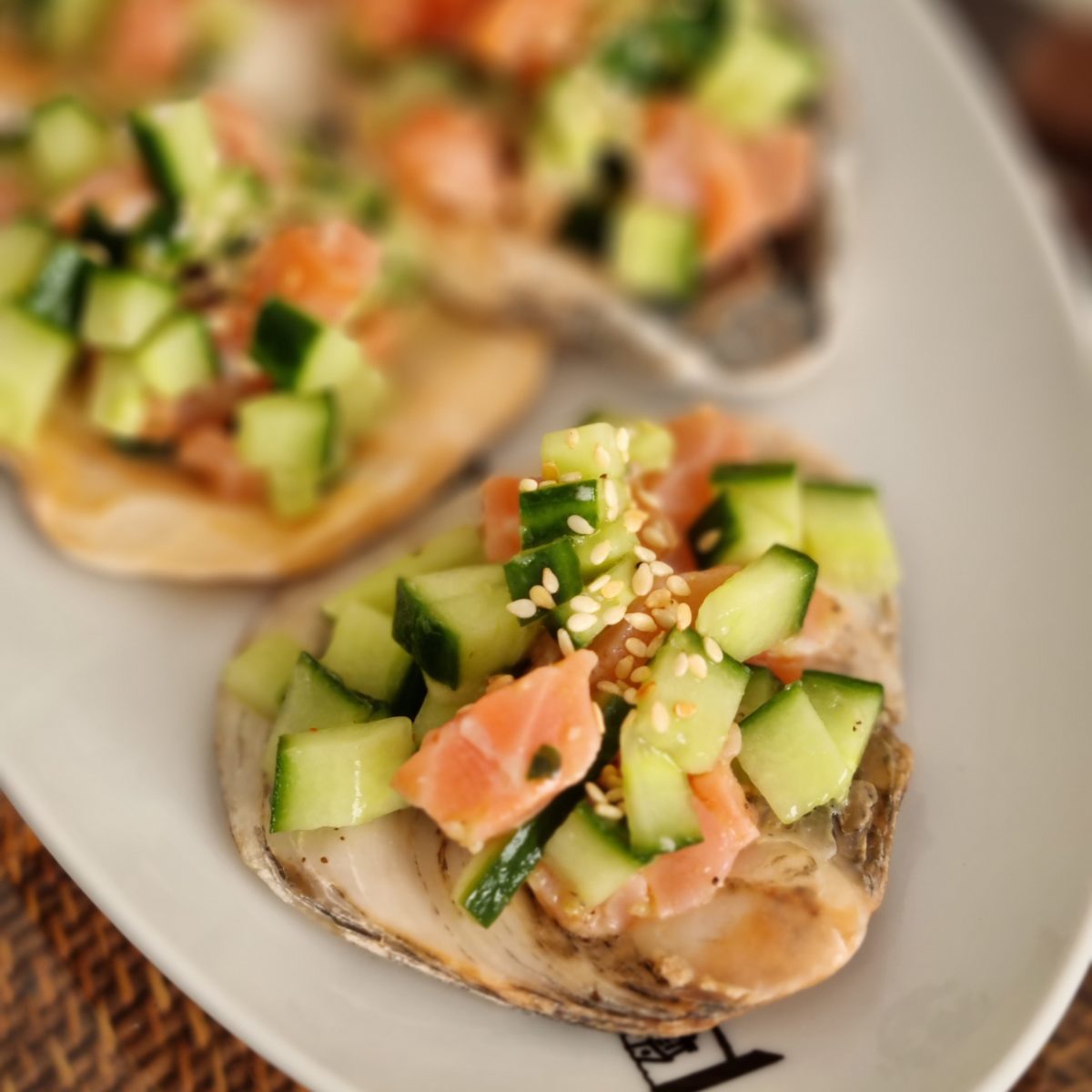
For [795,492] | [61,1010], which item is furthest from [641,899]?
[61,1010]

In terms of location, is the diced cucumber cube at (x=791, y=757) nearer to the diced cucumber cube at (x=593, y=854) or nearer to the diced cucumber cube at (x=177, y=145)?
the diced cucumber cube at (x=593, y=854)

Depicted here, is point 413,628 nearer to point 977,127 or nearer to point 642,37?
point 642,37

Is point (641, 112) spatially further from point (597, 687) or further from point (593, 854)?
point (593, 854)

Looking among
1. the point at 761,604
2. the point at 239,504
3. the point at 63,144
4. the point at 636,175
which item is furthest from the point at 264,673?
the point at 636,175

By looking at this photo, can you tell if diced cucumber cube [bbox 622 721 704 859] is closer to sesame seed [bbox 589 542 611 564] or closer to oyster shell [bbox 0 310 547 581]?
sesame seed [bbox 589 542 611 564]

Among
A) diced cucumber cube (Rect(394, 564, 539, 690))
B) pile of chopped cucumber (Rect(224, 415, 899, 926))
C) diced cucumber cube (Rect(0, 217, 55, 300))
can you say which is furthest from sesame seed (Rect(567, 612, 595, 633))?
diced cucumber cube (Rect(0, 217, 55, 300))

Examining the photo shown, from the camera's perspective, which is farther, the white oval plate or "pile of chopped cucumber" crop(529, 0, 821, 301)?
"pile of chopped cucumber" crop(529, 0, 821, 301)
